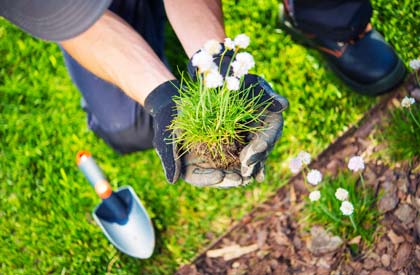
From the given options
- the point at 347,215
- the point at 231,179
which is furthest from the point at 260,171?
the point at 347,215

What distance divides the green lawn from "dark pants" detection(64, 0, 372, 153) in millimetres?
186

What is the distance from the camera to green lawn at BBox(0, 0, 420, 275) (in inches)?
110

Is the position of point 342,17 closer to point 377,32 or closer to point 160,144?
point 377,32

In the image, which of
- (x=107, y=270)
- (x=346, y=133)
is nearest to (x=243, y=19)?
(x=346, y=133)

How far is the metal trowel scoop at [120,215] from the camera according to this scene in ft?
9.08

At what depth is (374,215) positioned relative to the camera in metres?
2.44

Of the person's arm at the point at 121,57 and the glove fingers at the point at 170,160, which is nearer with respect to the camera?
the glove fingers at the point at 170,160

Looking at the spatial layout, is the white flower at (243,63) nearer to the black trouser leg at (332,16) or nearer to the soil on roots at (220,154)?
the soil on roots at (220,154)

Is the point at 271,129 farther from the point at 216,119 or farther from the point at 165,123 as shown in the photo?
the point at 165,123

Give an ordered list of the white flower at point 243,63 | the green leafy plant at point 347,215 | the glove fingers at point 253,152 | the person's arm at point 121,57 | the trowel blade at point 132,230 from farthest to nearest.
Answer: the trowel blade at point 132,230, the green leafy plant at point 347,215, the person's arm at point 121,57, the glove fingers at point 253,152, the white flower at point 243,63

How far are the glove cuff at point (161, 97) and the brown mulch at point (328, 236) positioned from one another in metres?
0.85

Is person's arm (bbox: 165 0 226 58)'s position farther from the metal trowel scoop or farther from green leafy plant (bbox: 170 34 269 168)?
the metal trowel scoop

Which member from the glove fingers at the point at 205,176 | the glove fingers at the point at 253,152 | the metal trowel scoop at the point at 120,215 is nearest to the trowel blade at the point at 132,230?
the metal trowel scoop at the point at 120,215

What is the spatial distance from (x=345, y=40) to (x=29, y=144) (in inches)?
68.0
